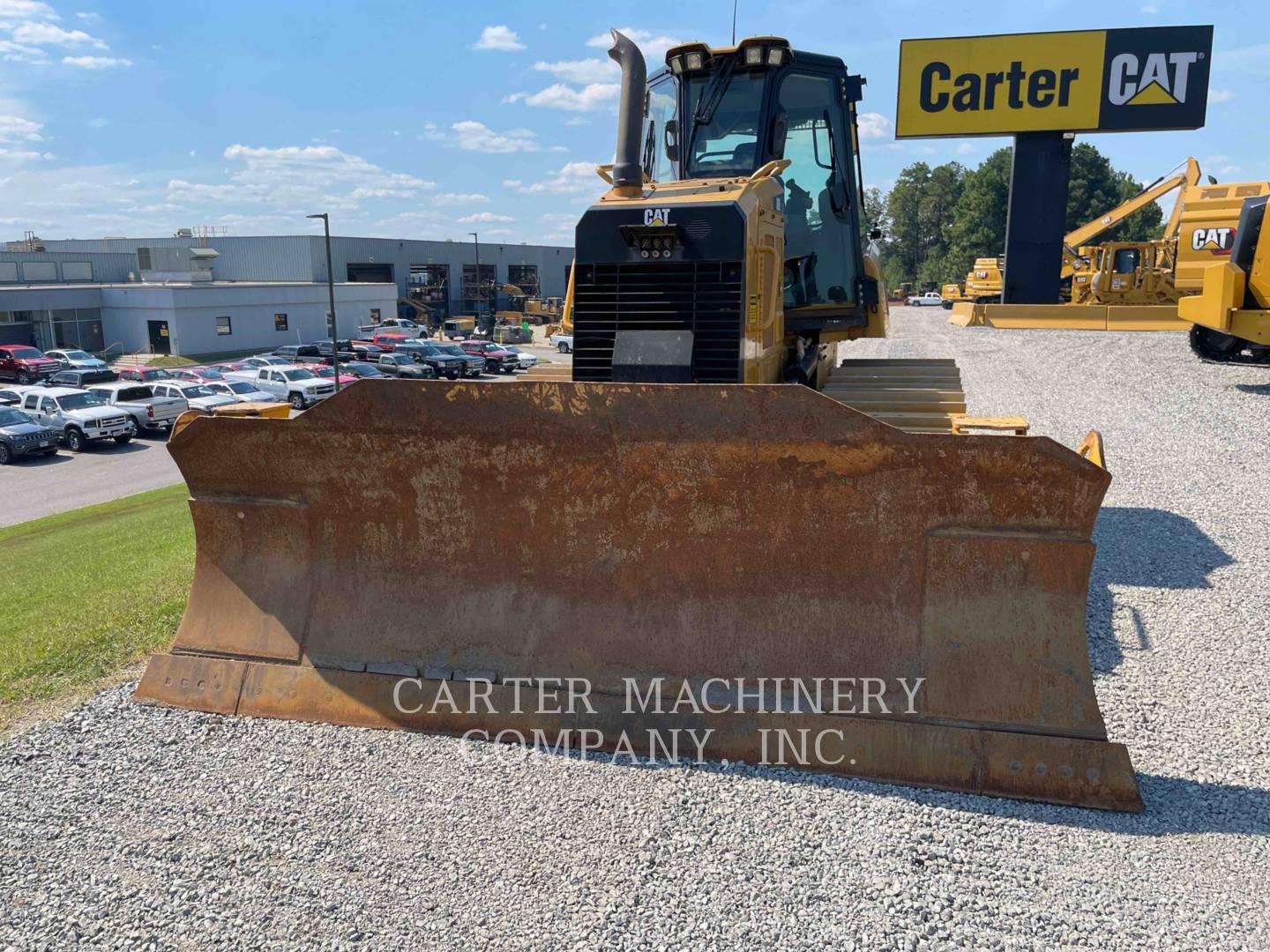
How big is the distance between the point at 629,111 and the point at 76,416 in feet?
80.1

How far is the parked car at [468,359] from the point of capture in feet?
124

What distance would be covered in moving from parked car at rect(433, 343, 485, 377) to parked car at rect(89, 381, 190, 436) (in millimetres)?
12425

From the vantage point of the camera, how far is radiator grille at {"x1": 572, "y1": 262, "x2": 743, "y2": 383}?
5066 mm

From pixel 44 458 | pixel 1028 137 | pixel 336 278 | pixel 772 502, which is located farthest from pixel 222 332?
pixel 772 502

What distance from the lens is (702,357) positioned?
202 inches

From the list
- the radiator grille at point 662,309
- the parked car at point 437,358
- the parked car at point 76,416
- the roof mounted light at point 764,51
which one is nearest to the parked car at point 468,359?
the parked car at point 437,358

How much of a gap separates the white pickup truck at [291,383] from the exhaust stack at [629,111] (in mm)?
26872

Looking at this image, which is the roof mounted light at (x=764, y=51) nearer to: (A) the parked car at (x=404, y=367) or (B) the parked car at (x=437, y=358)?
(A) the parked car at (x=404, y=367)

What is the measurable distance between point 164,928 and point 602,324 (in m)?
3.56

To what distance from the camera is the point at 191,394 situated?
28141 mm

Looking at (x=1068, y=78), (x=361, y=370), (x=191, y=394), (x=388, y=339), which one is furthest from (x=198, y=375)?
(x=1068, y=78)

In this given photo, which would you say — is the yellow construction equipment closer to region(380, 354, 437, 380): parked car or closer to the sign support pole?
the sign support pole

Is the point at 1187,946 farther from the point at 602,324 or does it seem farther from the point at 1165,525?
the point at 1165,525

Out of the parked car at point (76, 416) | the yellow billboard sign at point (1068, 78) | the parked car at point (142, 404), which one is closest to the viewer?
the yellow billboard sign at point (1068, 78)
